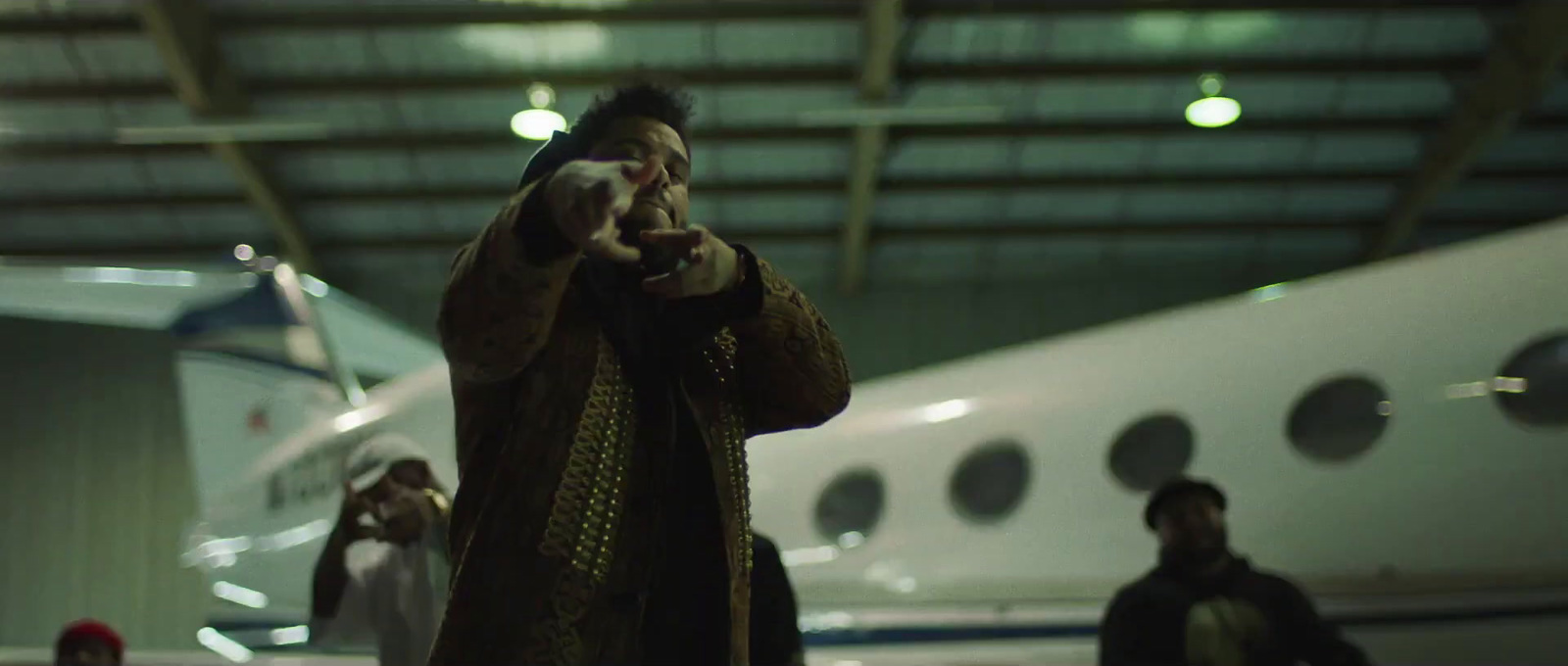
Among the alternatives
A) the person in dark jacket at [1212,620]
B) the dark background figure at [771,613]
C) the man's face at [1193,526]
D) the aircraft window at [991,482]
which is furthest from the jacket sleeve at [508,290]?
the aircraft window at [991,482]

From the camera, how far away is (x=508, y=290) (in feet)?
4.41

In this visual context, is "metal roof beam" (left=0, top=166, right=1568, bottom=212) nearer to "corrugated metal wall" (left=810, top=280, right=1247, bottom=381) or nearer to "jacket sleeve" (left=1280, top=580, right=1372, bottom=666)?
"corrugated metal wall" (left=810, top=280, right=1247, bottom=381)

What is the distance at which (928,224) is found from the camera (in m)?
12.0

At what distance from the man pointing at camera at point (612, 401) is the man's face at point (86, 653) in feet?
7.97

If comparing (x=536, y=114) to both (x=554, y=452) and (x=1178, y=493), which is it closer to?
(x=1178, y=493)

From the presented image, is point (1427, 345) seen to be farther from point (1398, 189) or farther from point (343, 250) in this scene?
point (343, 250)

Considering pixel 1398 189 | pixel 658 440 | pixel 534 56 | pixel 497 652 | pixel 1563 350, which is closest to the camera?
pixel 497 652

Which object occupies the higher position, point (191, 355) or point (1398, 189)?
point (1398, 189)

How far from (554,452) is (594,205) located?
265 mm

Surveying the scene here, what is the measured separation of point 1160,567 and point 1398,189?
9.21 meters

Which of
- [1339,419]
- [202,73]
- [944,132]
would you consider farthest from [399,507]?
[944,132]

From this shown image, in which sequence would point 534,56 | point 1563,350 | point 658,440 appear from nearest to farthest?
1. point 658,440
2. point 1563,350
3. point 534,56

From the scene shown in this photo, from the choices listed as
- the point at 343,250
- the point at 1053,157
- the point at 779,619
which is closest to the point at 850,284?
the point at 1053,157

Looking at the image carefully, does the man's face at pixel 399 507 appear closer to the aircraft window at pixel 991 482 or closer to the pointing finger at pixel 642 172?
the pointing finger at pixel 642 172
